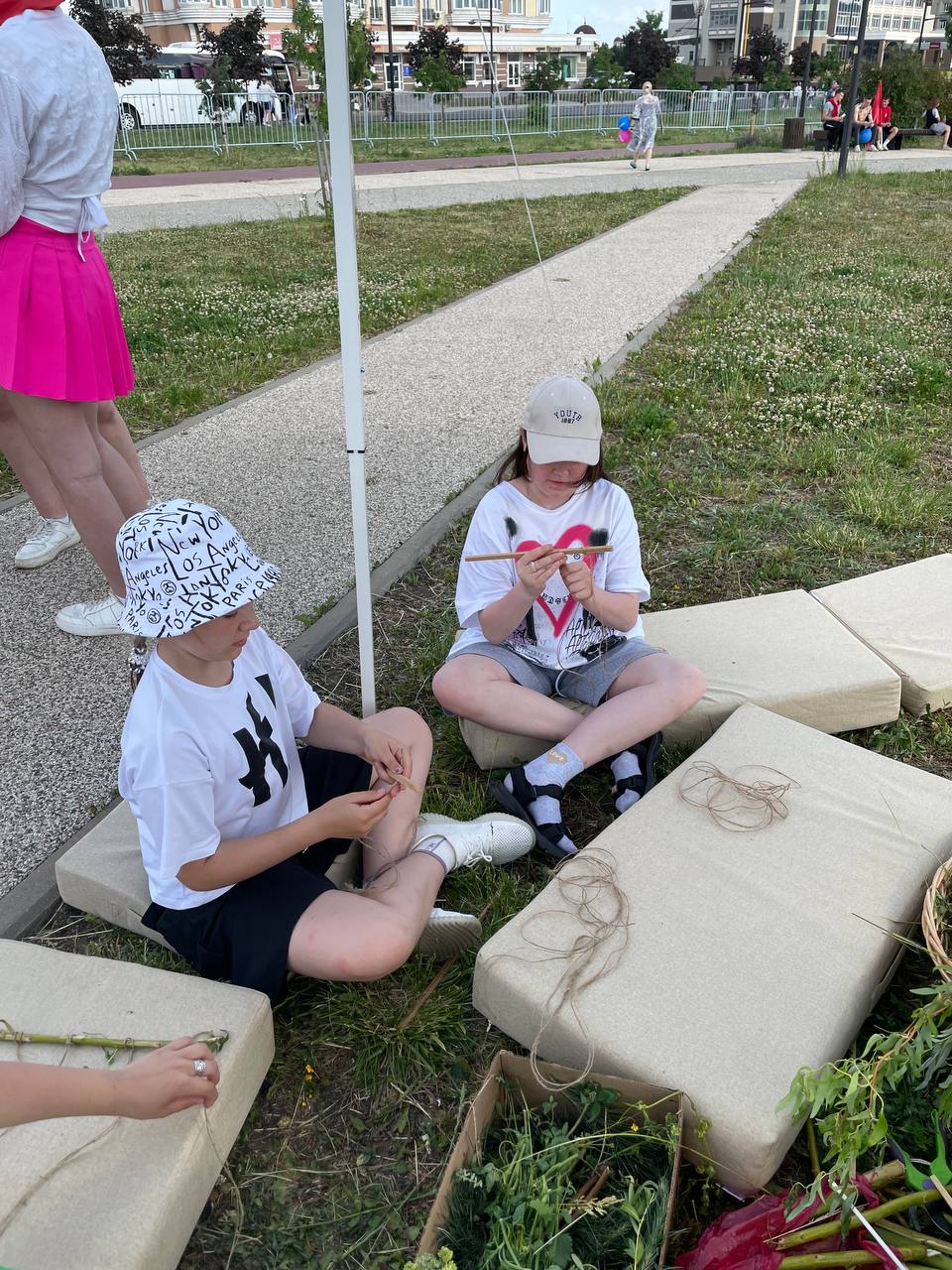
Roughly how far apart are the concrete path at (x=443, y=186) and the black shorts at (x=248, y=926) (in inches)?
423

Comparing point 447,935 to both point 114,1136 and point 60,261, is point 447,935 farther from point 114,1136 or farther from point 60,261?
point 60,261

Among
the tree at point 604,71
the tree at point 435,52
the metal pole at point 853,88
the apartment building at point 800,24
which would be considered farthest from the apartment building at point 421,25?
the metal pole at point 853,88

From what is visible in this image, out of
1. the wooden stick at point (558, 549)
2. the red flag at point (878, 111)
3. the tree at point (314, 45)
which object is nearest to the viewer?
the wooden stick at point (558, 549)

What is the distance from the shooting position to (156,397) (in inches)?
210

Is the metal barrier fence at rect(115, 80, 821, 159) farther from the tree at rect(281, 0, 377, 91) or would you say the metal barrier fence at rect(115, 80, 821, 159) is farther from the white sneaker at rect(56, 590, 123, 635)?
the white sneaker at rect(56, 590, 123, 635)

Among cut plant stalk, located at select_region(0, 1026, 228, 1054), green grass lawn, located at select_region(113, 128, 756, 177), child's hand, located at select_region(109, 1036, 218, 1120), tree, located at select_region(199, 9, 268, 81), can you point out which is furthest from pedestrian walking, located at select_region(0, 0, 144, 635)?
tree, located at select_region(199, 9, 268, 81)

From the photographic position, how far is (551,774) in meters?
2.37

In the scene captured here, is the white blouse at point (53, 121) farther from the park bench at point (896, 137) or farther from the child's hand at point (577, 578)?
the park bench at point (896, 137)

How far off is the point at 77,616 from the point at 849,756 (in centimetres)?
237

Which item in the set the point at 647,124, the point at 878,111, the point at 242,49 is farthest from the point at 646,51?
the point at 647,124

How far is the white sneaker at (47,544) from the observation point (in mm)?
3602

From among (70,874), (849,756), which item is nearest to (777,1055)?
(849,756)

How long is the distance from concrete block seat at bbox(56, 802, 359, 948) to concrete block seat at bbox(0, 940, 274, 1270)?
0.22 meters

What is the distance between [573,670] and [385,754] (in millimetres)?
744
